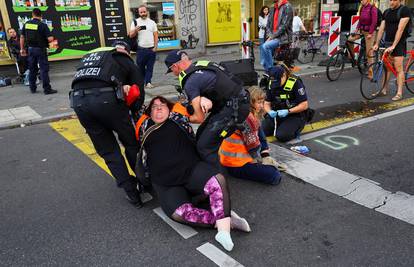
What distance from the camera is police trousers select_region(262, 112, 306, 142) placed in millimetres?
4863

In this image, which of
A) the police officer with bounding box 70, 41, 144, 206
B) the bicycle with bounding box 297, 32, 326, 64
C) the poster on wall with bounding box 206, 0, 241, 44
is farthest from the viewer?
the poster on wall with bounding box 206, 0, 241, 44

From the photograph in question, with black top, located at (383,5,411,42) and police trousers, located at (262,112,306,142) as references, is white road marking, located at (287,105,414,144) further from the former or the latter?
black top, located at (383,5,411,42)

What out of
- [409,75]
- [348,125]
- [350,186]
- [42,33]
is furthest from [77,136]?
[409,75]

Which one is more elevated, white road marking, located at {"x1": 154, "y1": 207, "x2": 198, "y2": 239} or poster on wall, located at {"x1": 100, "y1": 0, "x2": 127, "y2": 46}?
poster on wall, located at {"x1": 100, "y1": 0, "x2": 127, "y2": 46}

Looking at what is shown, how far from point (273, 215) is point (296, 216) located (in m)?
0.20

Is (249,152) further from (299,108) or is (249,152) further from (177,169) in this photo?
(299,108)

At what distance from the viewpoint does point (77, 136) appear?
5617 millimetres

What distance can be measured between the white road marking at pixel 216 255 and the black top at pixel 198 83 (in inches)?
48.6

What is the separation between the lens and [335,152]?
179 inches

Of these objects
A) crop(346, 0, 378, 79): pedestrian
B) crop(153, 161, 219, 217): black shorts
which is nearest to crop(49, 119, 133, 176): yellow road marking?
crop(153, 161, 219, 217): black shorts

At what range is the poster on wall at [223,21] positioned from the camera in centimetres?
1263

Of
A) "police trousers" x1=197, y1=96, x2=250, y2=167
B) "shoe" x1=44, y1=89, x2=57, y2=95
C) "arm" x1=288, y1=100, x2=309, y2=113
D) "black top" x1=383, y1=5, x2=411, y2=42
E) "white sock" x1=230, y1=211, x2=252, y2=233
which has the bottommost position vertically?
"white sock" x1=230, y1=211, x2=252, y2=233

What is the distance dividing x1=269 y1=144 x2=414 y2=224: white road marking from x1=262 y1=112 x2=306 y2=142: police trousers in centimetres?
41

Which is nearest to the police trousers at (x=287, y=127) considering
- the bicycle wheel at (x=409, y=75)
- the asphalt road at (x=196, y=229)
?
the asphalt road at (x=196, y=229)
